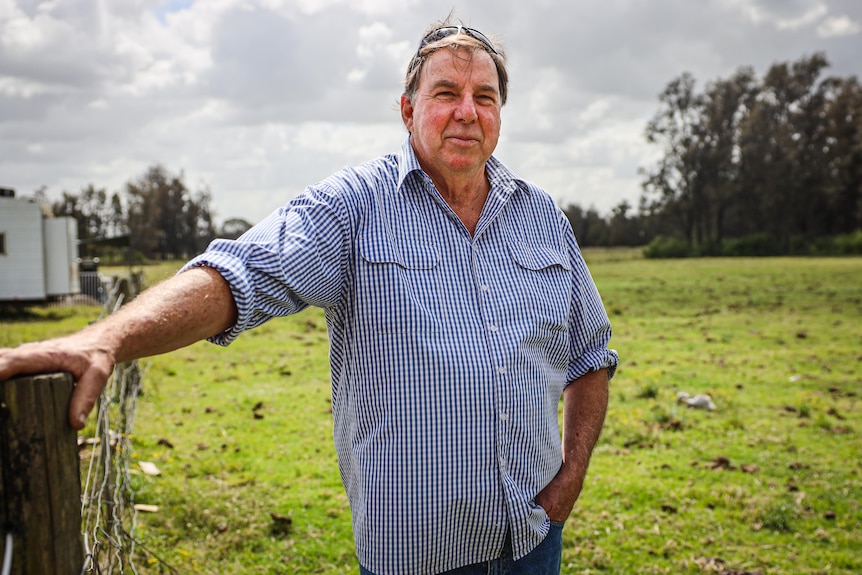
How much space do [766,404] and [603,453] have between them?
3.06 meters

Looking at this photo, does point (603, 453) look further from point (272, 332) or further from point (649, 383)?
point (272, 332)

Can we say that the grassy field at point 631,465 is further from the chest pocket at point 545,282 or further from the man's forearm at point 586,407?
the chest pocket at point 545,282

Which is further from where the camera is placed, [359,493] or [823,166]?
[823,166]

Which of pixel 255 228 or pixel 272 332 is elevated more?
pixel 255 228

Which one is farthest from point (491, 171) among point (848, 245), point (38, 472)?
point (848, 245)

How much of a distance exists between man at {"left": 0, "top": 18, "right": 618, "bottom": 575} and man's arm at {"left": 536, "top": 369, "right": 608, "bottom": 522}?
31 millimetres

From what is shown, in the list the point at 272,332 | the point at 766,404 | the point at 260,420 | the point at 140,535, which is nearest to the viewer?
the point at 140,535

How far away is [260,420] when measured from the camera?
8422 millimetres

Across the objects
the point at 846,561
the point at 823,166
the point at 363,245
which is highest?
the point at 823,166

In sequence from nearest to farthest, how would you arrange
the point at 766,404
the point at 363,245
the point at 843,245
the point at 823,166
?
1. the point at 363,245
2. the point at 766,404
3. the point at 843,245
4. the point at 823,166

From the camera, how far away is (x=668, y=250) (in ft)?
187

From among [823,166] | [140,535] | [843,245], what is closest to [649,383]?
[140,535]

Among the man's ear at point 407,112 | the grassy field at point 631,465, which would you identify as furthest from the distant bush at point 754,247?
the man's ear at point 407,112

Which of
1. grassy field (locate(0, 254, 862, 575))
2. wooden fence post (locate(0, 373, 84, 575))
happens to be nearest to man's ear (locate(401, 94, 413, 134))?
wooden fence post (locate(0, 373, 84, 575))
